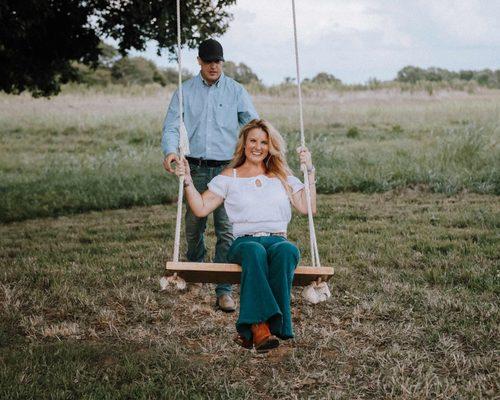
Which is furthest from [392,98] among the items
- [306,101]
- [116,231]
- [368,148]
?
[116,231]

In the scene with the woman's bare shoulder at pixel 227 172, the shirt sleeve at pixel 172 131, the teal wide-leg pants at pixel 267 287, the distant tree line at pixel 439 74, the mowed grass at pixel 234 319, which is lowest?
the mowed grass at pixel 234 319

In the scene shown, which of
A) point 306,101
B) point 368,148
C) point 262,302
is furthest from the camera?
point 306,101

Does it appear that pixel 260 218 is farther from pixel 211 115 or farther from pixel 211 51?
pixel 211 51

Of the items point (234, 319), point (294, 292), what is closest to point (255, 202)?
point (234, 319)

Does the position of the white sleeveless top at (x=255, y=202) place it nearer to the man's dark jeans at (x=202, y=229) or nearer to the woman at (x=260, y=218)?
the woman at (x=260, y=218)

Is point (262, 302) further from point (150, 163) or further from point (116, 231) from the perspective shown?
point (150, 163)

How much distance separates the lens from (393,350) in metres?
4.35

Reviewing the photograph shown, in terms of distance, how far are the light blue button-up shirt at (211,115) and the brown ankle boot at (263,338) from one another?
69.0 inches

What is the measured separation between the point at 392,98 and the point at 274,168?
22.6 metres

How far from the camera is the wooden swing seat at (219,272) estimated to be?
371 centimetres

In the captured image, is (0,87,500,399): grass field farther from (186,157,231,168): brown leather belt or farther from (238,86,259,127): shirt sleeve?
(238,86,259,127): shirt sleeve

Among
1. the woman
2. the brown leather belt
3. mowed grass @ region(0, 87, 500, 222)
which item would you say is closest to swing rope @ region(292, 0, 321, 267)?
the woman

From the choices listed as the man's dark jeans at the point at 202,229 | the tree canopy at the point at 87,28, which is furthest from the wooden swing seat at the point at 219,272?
the tree canopy at the point at 87,28

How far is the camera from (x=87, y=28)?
30.6 ft
